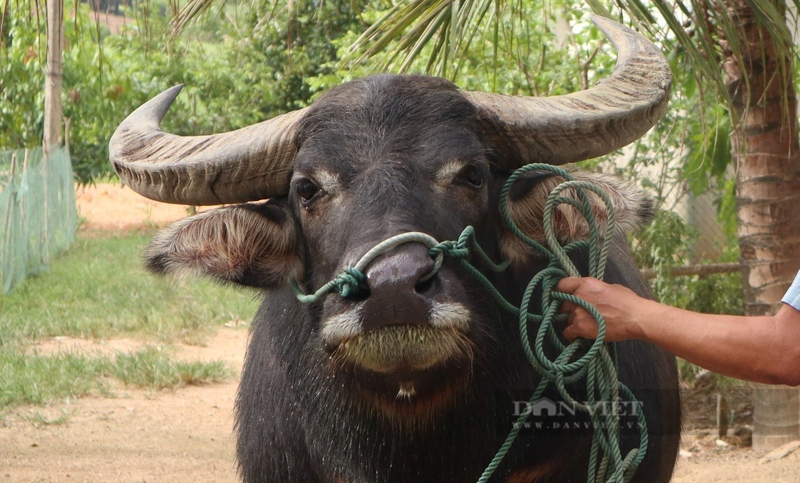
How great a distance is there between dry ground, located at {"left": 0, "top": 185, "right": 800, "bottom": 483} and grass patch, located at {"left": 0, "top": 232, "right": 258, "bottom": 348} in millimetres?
1010

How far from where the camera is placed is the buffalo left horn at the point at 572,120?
2.77 metres

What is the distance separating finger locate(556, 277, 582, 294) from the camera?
2.40 metres

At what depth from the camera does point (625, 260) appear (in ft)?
12.1

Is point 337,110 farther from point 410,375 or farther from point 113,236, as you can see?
point 113,236

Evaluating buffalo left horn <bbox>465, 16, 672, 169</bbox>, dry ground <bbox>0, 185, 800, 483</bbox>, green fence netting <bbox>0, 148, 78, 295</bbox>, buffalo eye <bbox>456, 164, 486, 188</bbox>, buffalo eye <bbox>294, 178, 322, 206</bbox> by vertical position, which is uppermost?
buffalo left horn <bbox>465, 16, 672, 169</bbox>

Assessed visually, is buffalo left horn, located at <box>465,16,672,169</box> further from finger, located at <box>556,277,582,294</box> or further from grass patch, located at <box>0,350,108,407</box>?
grass patch, located at <box>0,350,108,407</box>

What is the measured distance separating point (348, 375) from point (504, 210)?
0.67m

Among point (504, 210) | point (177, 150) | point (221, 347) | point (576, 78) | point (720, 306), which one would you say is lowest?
point (221, 347)

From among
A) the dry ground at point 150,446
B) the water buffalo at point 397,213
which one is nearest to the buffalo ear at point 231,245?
the water buffalo at point 397,213

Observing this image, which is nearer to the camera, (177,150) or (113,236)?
(177,150)

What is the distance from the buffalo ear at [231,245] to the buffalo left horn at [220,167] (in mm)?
59

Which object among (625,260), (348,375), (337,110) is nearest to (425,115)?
(337,110)

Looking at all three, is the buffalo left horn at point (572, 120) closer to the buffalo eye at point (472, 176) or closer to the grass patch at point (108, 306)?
the buffalo eye at point (472, 176)

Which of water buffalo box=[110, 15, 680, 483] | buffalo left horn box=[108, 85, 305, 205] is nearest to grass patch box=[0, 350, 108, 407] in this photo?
water buffalo box=[110, 15, 680, 483]
